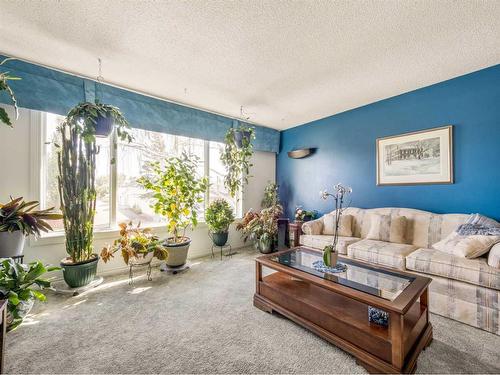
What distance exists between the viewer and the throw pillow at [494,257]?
1.70 m

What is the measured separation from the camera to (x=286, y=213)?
4.60 meters

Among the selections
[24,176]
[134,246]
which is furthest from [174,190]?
[24,176]

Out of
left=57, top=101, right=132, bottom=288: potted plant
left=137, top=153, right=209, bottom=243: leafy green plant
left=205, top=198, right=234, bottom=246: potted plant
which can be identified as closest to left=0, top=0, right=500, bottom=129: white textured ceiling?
left=57, top=101, right=132, bottom=288: potted plant

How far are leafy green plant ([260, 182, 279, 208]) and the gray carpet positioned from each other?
8.12ft

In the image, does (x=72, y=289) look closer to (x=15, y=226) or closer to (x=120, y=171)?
(x=15, y=226)

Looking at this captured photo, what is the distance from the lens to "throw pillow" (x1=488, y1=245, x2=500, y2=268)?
1.70 m

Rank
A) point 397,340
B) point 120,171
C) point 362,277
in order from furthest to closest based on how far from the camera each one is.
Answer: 1. point 120,171
2. point 362,277
3. point 397,340

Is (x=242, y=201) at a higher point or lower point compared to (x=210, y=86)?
lower

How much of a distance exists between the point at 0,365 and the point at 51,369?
244mm

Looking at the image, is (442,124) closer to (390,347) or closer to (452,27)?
(452,27)

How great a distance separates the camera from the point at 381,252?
7.61ft

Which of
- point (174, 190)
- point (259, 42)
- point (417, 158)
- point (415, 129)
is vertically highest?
point (259, 42)

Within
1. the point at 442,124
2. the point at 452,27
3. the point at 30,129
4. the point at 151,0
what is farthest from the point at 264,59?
the point at 30,129

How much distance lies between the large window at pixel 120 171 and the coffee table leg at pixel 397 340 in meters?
2.86
